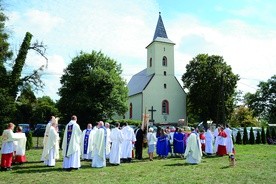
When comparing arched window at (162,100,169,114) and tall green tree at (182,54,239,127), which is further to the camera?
arched window at (162,100,169,114)

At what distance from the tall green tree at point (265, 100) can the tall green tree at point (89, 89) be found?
40228mm

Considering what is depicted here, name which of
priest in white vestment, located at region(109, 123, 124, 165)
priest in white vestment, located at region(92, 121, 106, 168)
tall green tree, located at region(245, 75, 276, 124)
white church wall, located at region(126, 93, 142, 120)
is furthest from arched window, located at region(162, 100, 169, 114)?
priest in white vestment, located at region(92, 121, 106, 168)

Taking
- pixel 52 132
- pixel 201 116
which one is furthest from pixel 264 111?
pixel 52 132

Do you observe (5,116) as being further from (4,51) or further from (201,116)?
(201,116)

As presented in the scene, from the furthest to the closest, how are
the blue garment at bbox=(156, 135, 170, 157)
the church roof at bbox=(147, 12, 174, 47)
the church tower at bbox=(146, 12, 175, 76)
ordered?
the church roof at bbox=(147, 12, 174, 47) < the church tower at bbox=(146, 12, 175, 76) < the blue garment at bbox=(156, 135, 170, 157)

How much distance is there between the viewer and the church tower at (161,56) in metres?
55.0

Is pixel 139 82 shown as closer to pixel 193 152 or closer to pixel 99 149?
pixel 193 152

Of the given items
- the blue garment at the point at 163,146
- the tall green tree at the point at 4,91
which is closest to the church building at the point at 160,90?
the tall green tree at the point at 4,91

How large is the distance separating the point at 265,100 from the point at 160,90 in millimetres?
27870

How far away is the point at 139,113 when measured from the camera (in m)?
54.2

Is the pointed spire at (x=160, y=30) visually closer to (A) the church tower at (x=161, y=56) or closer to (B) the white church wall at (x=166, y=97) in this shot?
(A) the church tower at (x=161, y=56)

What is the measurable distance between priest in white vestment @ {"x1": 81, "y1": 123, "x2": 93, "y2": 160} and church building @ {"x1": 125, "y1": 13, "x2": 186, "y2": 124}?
116ft

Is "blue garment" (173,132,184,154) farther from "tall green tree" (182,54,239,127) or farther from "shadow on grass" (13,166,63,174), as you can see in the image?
"tall green tree" (182,54,239,127)

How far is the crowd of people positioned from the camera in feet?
42.8
